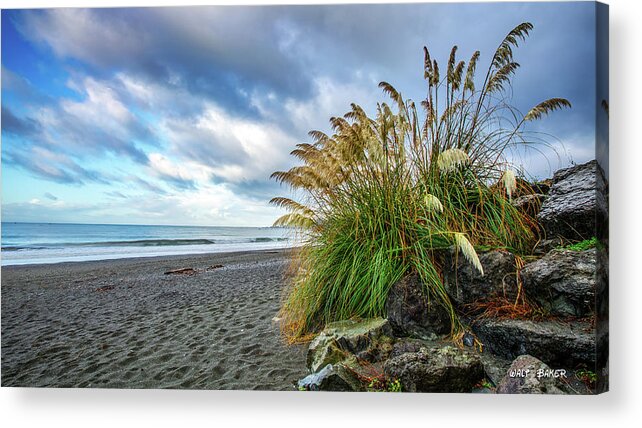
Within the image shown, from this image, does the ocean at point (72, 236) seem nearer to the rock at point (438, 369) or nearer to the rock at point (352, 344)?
the rock at point (352, 344)

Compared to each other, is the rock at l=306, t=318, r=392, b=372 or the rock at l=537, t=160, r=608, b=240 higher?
the rock at l=537, t=160, r=608, b=240

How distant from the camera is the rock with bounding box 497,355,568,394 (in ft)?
5.58

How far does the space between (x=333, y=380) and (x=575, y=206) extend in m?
1.64

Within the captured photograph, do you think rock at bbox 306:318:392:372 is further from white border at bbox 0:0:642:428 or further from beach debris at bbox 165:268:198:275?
beach debris at bbox 165:268:198:275

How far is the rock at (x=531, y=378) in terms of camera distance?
1702 mm

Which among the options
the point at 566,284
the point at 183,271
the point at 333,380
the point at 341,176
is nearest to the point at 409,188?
the point at 341,176

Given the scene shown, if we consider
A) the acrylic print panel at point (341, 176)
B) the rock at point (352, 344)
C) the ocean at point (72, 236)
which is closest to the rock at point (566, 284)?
the acrylic print panel at point (341, 176)

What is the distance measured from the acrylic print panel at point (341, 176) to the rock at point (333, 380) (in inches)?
0.4

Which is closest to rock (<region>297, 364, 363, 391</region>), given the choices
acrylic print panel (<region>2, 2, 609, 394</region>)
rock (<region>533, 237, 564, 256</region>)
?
acrylic print panel (<region>2, 2, 609, 394</region>)

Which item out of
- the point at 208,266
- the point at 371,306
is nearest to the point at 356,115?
the point at 371,306

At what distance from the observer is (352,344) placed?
1913 millimetres

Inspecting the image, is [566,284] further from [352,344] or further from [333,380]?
[333,380]

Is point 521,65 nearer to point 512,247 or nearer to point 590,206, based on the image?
point 590,206

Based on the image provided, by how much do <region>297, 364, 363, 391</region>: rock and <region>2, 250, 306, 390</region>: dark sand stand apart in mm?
103
